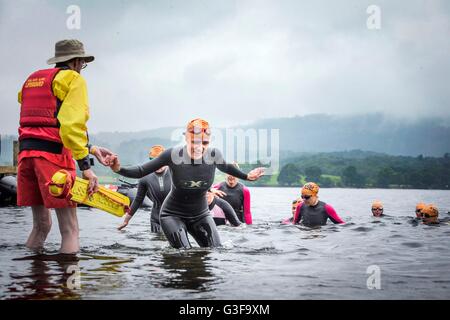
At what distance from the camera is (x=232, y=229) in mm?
14938

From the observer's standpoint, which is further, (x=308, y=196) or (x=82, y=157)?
(x=308, y=196)

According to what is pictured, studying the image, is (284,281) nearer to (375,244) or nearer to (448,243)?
(375,244)

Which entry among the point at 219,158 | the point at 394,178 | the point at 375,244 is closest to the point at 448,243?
the point at 375,244

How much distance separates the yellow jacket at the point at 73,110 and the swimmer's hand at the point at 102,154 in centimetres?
62

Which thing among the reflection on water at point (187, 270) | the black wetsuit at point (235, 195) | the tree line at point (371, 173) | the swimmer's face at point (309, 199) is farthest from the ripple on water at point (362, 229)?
the tree line at point (371, 173)

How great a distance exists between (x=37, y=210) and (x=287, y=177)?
150659 mm

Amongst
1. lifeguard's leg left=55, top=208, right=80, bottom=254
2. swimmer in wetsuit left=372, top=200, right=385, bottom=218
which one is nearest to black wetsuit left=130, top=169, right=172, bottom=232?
lifeguard's leg left=55, top=208, right=80, bottom=254

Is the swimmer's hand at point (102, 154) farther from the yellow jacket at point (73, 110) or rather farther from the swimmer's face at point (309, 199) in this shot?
the swimmer's face at point (309, 199)

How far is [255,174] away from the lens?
912 cm

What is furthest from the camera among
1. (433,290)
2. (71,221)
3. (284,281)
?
(71,221)

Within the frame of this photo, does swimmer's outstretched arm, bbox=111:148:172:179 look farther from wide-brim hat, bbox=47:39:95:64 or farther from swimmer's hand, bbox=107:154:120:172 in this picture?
wide-brim hat, bbox=47:39:95:64

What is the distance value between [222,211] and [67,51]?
868cm

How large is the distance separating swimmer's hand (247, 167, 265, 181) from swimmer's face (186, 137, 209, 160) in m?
0.84

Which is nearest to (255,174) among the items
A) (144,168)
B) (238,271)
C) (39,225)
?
(144,168)
